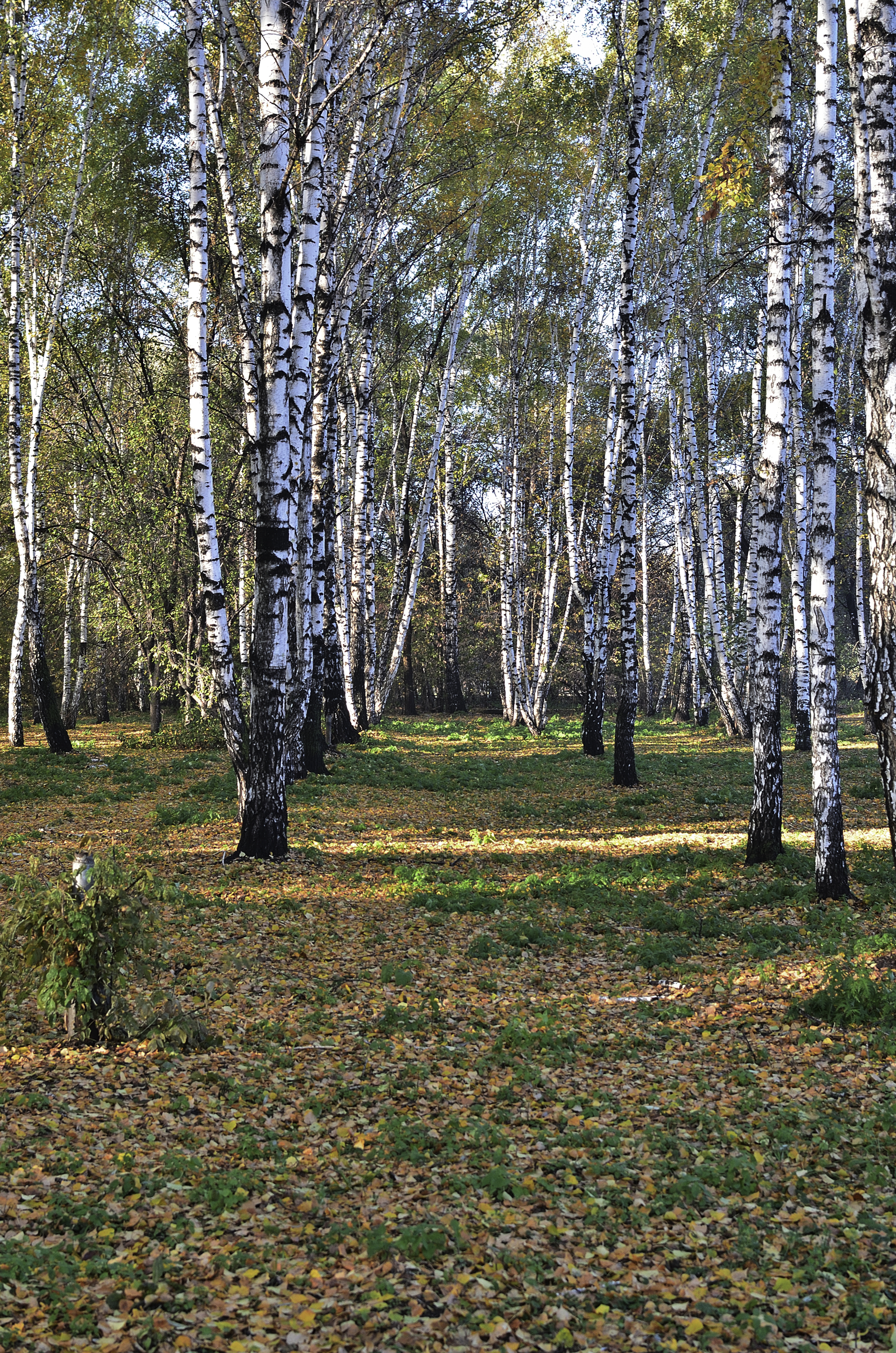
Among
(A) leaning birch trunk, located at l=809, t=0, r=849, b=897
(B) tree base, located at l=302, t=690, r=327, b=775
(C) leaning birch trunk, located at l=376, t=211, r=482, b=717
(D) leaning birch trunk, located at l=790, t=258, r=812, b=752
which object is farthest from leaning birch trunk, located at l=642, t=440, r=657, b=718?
(A) leaning birch trunk, located at l=809, t=0, r=849, b=897

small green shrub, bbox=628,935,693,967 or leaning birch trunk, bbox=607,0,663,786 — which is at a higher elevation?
leaning birch trunk, bbox=607,0,663,786

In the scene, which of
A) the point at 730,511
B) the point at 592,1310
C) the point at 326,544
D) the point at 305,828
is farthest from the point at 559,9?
the point at 730,511

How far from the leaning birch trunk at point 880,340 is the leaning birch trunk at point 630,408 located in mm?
8391

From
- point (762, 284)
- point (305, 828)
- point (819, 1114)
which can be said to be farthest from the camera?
point (762, 284)

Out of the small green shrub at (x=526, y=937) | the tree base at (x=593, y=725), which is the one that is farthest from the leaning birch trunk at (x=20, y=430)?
the small green shrub at (x=526, y=937)

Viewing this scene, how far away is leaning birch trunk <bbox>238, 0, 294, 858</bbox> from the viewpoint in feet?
27.9

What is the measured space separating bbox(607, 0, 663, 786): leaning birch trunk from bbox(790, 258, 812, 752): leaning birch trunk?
3145 mm

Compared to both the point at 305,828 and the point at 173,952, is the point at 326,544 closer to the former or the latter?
the point at 305,828

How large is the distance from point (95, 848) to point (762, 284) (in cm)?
2045

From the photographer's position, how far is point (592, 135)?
2003cm

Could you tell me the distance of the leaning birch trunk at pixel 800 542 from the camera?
16578 mm

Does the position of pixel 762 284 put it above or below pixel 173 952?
above

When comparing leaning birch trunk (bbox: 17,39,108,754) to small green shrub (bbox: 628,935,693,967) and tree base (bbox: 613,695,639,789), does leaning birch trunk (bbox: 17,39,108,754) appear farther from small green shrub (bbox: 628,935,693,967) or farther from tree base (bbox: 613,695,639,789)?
small green shrub (bbox: 628,935,693,967)

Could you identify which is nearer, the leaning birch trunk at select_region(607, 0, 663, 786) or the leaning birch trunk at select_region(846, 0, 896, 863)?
the leaning birch trunk at select_region(846, 0, 896, 863)
